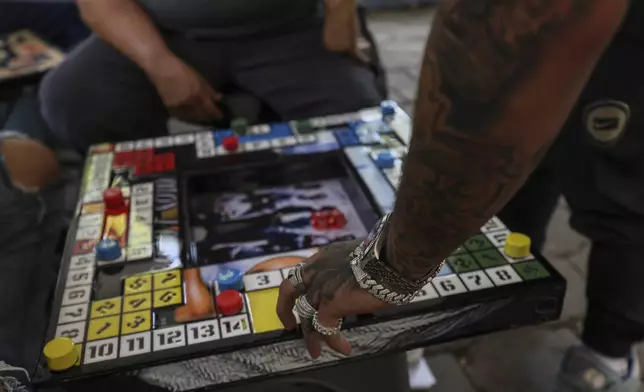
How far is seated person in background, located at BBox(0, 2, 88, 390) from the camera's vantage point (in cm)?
67

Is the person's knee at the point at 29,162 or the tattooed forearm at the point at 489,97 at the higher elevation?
the tattooed forearm at the point at 489,97

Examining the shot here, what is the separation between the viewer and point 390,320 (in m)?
0.59

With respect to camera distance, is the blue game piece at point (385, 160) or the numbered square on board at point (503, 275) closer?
the numbered square on board at point (503, 275)

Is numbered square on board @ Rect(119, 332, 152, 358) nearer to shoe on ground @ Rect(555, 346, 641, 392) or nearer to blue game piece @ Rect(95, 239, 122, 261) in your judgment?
blue game piece @ Rect(95, 239, 122, 261)

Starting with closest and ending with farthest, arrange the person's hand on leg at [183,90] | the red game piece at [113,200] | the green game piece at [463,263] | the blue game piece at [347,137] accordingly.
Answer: the green game piece at [463,263] < the red game piece at [113,200] < the blue game piece at [347,137] < the person's hand on leg at [183,90]

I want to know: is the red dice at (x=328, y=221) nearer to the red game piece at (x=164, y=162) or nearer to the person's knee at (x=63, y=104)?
the red game piece at (x=164, y=162)

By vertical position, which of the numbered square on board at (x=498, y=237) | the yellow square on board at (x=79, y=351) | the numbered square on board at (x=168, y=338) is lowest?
the yellow square on board at (x=79, y=351)

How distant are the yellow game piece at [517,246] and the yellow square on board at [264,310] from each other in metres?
0.23

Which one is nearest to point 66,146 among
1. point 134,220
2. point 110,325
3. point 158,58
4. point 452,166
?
point 158,58

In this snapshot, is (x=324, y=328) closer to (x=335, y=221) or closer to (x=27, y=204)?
(x=335, y=221)

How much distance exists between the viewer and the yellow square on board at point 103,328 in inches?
22.5

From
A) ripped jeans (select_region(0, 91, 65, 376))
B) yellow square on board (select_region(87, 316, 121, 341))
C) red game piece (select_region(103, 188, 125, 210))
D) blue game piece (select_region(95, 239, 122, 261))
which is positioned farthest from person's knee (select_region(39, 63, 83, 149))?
yellow square on board (select_region(87, 316, 121, 341))

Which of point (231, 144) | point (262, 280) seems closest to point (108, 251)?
point (262, 280)

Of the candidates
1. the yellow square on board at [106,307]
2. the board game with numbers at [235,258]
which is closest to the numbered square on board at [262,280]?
the board game with numbers at [235,258]
